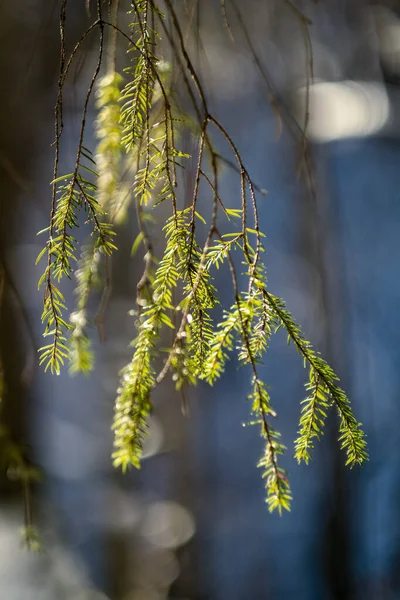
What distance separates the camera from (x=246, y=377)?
2006mm

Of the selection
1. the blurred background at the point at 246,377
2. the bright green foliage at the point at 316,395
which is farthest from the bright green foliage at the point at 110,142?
the blurred background at the point at 246,377

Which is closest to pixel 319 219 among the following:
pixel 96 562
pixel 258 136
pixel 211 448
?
pixel 258 136

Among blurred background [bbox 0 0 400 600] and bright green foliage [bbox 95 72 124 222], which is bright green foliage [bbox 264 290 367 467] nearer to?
bright green foliage [bbox 95 72 124 222]

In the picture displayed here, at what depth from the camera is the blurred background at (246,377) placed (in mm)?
1913

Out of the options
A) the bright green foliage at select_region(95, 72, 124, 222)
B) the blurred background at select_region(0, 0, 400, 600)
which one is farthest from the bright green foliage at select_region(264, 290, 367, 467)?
the blurred background at select_region(0, 0, 400, 600)

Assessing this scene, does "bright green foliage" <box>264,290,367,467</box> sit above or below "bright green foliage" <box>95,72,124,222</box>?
Answer: below

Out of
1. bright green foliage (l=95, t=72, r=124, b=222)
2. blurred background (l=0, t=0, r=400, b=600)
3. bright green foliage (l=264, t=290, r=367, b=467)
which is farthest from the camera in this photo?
blurred background (l=0, t=0, r=400, b=600)

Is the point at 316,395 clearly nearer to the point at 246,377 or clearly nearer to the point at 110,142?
the point at 110,142

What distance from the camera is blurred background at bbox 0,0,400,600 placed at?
6.28 ft

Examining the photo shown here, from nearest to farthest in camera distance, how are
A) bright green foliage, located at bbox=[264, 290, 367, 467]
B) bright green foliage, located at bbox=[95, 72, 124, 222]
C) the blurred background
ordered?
bright green foliage, located at bbox=[264, 290, 367, 467] < bright green foliage, located at bbox=[95, 72, 124, 222] < the blurred background

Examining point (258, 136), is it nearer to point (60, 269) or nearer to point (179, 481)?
point (179, 481)

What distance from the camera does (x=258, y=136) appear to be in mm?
1961

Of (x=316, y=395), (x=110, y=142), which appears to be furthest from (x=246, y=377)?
(x=316, y=395)

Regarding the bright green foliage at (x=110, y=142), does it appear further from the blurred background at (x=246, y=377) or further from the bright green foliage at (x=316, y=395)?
the blurred background at (x=246, y=377)
